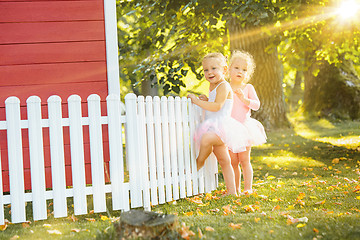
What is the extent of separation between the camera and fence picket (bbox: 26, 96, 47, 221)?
4352mm

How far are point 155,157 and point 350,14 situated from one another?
19.7ft

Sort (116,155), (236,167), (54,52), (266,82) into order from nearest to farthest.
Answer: (116,155) < (54,52) < (236,167) < (266,82)

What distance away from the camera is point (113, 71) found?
18.7 feet

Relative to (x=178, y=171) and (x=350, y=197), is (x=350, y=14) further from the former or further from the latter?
(x=178, y=171)

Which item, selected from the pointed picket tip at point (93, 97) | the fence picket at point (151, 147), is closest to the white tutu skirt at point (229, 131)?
the fence picket at point (151, 147)

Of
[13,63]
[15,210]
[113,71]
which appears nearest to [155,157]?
[113,71]

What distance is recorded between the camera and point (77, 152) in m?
4.53

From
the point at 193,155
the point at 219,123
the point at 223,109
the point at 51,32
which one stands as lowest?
the point at 193,155

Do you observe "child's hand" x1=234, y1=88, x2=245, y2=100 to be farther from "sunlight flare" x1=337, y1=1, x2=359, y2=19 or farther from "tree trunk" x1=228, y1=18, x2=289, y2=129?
"tree trunk" x1=228, y1=18, x2=289, y2=129

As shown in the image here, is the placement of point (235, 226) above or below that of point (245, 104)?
below

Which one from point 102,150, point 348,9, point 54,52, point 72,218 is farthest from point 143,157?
point 348,9

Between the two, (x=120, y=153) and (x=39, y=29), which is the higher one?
(x=39, y=29)

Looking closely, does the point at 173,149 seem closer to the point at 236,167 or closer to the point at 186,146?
the point at 186,146

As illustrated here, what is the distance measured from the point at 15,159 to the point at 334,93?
12779 mm
